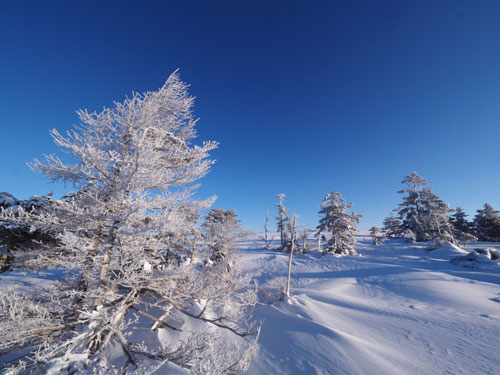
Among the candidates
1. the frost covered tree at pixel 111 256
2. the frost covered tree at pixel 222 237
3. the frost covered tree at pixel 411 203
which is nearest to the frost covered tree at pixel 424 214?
the frost covered tree at pixel 411 203

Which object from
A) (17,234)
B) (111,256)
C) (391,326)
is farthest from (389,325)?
(17,234)

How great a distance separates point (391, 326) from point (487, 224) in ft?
145

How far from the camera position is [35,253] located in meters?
4.06

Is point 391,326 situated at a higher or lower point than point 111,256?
lower

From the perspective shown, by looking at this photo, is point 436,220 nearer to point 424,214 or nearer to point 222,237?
point 424,214

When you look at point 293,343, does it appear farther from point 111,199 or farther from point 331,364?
point 111,199

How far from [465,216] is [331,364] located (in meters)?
49.7

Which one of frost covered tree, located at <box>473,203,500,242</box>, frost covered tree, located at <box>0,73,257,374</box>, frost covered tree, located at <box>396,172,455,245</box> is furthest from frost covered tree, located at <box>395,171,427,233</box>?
frost covered tree, located at <box>0,73,257,374</box>

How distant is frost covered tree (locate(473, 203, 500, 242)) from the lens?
32188 mm

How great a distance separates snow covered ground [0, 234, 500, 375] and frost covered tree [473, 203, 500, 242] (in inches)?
1029

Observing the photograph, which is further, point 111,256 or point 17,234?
point 17,234

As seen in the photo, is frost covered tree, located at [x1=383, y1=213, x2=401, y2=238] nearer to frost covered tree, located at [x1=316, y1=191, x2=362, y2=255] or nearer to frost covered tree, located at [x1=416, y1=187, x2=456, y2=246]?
frost covered tree, located at [x1=416, y1=187, x2=456, y2=246]

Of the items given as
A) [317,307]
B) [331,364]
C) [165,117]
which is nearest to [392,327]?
[317,307]

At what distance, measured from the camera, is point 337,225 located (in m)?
26.2
